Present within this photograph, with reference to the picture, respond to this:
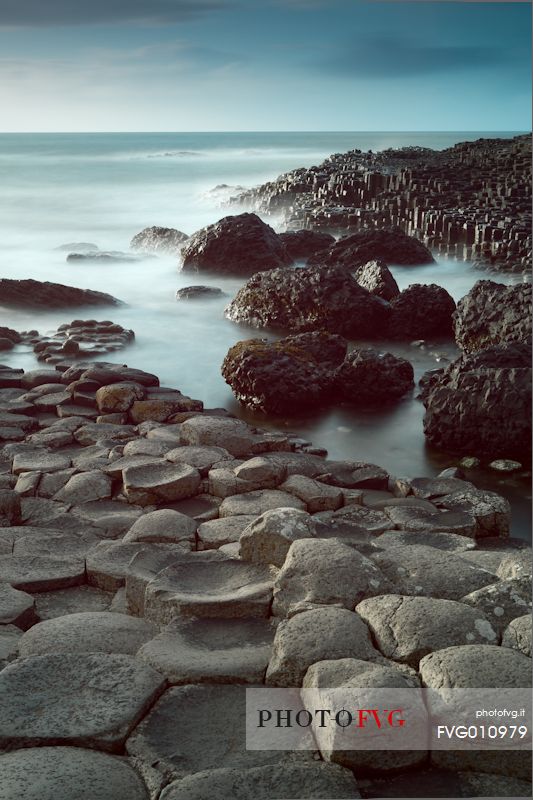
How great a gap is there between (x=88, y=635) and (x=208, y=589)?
40 cm

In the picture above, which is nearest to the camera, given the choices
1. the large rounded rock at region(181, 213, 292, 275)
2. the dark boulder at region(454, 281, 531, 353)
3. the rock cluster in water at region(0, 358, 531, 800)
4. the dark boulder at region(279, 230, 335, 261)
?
the rock cluster in water at region(0, 358, 531, 800)

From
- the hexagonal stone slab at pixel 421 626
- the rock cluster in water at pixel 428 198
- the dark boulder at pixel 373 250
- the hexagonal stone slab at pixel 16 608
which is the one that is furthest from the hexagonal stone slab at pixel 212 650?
the rock cluster in water at pixel 428 198

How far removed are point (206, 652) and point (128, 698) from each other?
30 cm

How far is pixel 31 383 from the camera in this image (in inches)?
241

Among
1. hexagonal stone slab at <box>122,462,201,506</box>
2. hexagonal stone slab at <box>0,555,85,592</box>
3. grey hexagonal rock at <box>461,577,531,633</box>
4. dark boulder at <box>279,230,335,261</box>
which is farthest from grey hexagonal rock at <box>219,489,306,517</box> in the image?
dark boulder at <box>279,230,335,261</box>

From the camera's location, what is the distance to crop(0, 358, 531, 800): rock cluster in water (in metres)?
1.80

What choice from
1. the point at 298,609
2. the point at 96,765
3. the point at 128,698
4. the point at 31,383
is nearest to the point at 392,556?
the point at 298,609

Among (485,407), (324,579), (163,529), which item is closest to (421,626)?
(324,579)

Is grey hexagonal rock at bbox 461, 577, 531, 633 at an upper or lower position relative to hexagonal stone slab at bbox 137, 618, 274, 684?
upper

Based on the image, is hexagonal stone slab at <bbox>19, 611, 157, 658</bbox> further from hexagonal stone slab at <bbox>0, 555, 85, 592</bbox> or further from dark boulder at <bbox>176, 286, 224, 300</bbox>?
dark boulder at <bbox>176, 286, 224, 300</bbox>

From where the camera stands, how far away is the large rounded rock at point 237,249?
10.4 metres

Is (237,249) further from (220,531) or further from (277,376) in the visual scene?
(220,531)

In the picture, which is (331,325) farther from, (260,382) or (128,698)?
(128,698)

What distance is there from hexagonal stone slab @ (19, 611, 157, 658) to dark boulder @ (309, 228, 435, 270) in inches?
294
